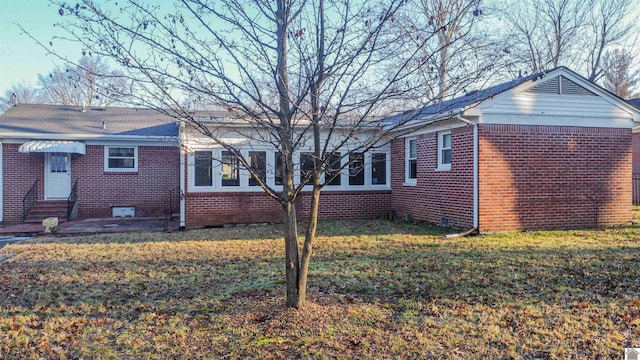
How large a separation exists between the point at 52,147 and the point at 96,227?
11.1ft

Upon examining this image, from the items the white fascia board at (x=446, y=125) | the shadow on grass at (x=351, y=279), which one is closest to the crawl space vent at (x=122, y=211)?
the shadow on grass at (x=351, y=279)

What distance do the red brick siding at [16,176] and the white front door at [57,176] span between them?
0.15m

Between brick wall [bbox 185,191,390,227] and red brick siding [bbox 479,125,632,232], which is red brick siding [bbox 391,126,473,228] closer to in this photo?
red brick siding [bbox 479,125,632,232]

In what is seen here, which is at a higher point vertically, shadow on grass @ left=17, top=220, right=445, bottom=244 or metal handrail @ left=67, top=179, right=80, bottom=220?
metal handrail @ left=67, top=179, right=80, bottom=220

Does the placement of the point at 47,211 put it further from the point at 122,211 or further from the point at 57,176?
the point at 122,211

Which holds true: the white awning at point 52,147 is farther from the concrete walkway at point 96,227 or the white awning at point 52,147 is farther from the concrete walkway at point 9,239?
the concrete walkway at point 9,239

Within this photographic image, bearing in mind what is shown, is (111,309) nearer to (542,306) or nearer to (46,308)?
(46,308)

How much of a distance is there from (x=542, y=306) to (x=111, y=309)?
194 inches

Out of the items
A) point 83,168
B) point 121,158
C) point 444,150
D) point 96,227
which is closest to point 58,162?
point 83,168

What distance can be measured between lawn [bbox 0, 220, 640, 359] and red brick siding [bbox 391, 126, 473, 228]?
1860mm

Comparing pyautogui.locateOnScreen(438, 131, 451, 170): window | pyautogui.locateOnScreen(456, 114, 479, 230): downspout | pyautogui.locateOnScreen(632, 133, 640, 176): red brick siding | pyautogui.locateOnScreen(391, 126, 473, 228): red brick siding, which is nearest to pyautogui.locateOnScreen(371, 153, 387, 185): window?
pyautogui.locateOnScreen(391, 126, 473, 228): red brick siding

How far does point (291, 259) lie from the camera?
4.64 meters

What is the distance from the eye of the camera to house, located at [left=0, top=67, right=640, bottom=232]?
34.3 feet

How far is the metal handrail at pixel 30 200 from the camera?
14309 millimetres
